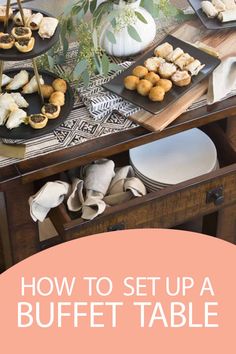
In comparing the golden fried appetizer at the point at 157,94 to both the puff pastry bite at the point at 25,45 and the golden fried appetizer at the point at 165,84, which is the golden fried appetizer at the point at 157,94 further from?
the puff pastry bite at the point at 25,45

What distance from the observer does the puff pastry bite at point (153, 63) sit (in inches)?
59.4

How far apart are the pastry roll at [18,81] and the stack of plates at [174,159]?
0.92 ft

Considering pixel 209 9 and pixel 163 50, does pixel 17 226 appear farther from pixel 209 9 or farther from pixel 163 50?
pixel 209 9

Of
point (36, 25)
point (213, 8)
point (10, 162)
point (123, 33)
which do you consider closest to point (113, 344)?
point (10, 162)

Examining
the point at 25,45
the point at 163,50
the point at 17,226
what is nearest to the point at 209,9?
the point at 163,50

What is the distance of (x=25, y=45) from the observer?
4.30 ft

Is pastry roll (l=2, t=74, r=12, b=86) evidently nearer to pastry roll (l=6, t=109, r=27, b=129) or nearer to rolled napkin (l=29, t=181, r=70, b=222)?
pastry roll (l=6, t=109, r=27, b=129)

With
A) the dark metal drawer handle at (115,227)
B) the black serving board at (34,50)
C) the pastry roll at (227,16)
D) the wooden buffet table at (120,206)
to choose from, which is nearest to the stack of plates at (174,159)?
the wooden buffet table at (120,206)

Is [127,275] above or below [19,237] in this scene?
above

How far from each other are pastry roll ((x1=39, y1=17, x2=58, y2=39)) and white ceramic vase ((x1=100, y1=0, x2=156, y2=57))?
192 mm

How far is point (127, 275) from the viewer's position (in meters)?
0.99

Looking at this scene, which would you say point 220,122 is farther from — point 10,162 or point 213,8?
point 10,162

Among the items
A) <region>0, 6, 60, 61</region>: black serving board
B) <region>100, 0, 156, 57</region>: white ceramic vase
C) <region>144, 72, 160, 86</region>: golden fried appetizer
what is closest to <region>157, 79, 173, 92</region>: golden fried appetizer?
<region>144, 72, 160, 86</region>: golden fried appetizer

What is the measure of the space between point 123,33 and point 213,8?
0.76 ft
